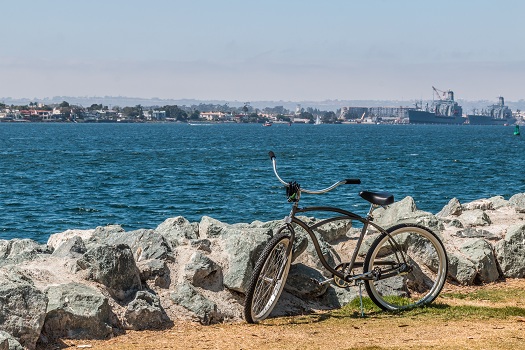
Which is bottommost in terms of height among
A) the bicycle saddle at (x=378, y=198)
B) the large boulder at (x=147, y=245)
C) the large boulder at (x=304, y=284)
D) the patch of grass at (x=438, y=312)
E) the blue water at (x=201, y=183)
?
the blue water at (x=201, y=183)

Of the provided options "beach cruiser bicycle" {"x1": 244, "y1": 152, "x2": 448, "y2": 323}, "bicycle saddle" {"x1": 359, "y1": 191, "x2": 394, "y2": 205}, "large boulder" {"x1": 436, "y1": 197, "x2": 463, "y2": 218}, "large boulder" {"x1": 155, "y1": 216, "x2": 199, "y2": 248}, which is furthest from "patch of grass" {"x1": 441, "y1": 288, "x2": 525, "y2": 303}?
"large boulder" {"x1": 436, "y1": 197, "x2": 463, "y2": 218}

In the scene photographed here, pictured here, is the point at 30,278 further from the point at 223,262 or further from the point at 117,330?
the point at 223,262

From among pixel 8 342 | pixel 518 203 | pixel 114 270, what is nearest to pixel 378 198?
pixel 114 270

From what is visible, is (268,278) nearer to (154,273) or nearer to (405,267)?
(154,273)

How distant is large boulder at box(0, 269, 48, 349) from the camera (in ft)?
28.6

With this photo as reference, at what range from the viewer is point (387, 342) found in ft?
29.8

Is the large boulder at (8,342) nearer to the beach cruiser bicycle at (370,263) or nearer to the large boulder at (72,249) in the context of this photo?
the large boulder at (72,249)

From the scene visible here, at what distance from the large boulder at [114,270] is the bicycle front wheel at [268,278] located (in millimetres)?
1412

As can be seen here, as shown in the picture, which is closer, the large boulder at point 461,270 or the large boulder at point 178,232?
the large boulder at point 178,232

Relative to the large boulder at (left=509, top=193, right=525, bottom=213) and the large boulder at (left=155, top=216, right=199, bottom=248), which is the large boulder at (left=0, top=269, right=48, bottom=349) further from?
the large boulder at (left=509, top=193, right=525, bottom=213)

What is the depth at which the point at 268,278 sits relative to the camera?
1023cm

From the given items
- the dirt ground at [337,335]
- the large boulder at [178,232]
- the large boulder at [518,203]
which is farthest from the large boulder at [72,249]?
the large boulder at [518,203]

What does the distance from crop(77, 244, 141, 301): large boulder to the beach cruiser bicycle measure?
1.44m

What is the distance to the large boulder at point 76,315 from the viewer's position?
9.27 metres
